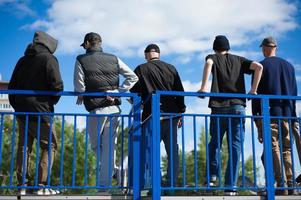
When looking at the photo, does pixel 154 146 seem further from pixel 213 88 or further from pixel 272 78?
pixel 272 78

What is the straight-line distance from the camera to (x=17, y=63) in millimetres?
5215

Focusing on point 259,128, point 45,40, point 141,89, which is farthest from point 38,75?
point 259,128

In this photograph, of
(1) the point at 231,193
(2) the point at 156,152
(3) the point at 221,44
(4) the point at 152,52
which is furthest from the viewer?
(4) the point at 152,52

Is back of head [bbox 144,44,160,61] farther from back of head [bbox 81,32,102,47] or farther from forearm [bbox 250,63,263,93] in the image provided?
forearm [bbox 250,63,263,93]

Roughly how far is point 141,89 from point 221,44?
3.83 feet

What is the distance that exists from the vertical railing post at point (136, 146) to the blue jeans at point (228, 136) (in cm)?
87

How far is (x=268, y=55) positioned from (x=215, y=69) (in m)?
0.96

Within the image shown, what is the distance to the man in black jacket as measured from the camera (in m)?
5.20

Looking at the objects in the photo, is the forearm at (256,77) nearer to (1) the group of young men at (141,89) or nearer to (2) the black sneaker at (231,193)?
(1) the group of young men at (141,89)

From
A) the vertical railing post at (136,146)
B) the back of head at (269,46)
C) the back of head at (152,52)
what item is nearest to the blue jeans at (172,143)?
the vertical railing post at (136,146)

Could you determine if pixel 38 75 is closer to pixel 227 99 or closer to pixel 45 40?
pixel 45 40

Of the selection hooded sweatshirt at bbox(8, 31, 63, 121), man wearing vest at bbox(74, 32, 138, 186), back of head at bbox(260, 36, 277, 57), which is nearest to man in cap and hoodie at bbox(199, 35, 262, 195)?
back of head at bbox(260, 36, 277, 57)

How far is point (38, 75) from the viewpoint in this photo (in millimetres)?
5043

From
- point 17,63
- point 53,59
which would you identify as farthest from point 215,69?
point 17,63
